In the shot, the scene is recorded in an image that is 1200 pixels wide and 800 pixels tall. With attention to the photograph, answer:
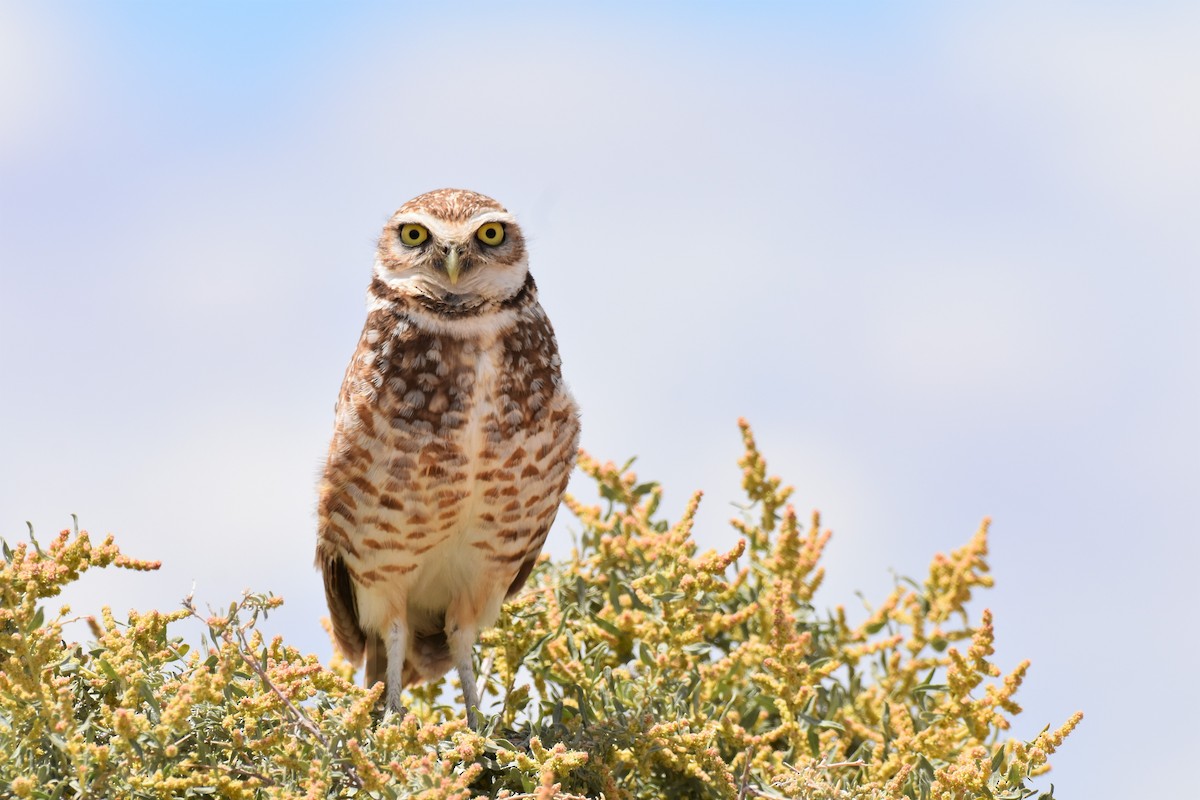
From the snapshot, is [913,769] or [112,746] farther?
[913,769]

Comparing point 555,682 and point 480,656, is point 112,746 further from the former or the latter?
point 480,656

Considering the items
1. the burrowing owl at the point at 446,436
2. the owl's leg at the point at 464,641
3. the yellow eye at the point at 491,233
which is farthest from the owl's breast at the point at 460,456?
the yellow eye at the point at 491,233

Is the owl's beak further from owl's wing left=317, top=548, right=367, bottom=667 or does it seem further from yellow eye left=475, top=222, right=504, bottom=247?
owl's wing left=317, top=548, right=367, bottom=667

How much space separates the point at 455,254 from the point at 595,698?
1.54 meters

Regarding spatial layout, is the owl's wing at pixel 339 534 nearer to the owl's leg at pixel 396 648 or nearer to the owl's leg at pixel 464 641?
the owl's leg at pixel 396 648

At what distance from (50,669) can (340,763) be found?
729 millimetres

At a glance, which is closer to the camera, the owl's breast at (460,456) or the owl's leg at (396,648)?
the owl's breast at (460,456)

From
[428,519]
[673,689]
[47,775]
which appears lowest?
[47,775]

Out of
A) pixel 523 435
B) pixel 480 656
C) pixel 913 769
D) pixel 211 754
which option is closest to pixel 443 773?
pixel 211 754

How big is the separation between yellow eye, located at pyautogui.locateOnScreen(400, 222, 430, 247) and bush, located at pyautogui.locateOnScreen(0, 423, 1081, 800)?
1057mm

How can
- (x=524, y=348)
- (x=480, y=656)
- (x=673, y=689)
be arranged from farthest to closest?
(x=480, y=656)
(x=524, y=348)
(x=673, y=689)

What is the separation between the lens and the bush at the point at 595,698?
300 centimetres

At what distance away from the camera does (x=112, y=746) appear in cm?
295

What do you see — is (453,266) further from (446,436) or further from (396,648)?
(396,648)
